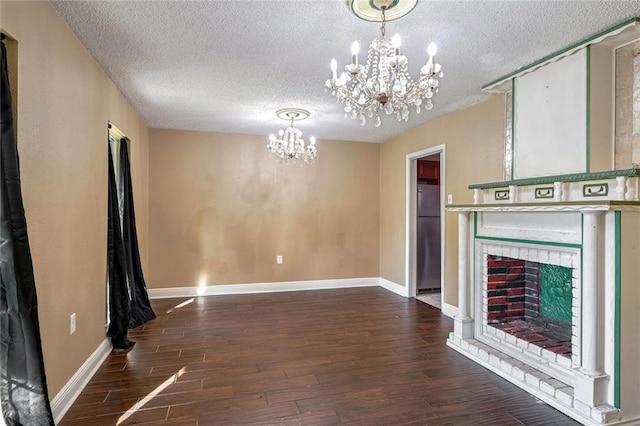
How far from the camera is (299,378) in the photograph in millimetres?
2635

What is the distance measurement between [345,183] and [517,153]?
3.12m

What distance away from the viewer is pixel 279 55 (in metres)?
2.70

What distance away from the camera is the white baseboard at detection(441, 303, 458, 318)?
412cm

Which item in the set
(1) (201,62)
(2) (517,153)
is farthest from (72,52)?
(2) (517,153)

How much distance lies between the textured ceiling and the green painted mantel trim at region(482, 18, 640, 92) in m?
0.04

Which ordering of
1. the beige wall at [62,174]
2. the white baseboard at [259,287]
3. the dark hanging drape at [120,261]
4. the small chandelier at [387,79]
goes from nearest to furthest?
1. the beige wall at [62,174]
2. the small chandelier at [387,79]
3. the dark hanging drape at [120,261]
4. the white baseboard at [259,287]

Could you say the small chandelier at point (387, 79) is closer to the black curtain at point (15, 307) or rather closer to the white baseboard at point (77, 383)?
the black curtain at point (15, 307)

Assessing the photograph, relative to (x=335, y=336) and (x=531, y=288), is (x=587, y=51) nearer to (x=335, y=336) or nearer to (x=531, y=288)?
(x=531, y=288)

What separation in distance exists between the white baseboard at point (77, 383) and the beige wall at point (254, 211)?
2.21m

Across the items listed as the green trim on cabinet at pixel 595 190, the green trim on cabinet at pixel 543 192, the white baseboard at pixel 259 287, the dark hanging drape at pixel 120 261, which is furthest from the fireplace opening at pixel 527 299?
the dark hanging drape at pixel 120 261

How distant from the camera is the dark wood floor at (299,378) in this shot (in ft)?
7.07

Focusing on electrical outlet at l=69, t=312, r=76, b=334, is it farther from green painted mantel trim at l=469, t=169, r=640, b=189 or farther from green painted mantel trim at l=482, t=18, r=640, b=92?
green painted mantel trim at l=482, t=18, r=640, b=92

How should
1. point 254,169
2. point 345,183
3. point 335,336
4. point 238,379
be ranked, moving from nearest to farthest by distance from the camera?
point 238,379 → point 335,336 → point 254,169 → point 345,183

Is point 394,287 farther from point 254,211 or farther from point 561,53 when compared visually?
point 561,53
